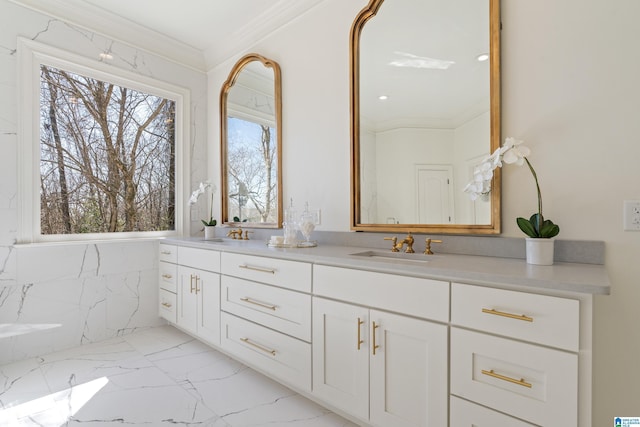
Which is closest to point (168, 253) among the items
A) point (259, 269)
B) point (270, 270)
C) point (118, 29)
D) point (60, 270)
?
point (60, 270)

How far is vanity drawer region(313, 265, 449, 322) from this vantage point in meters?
1.29

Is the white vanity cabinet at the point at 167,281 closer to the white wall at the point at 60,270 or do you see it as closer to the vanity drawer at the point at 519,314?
the white wall at the point at 60,270

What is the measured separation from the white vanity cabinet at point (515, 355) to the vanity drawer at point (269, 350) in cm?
79

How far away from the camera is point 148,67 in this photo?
9.84ft

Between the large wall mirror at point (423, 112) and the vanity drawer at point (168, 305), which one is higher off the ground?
the large wall mirror at point (423, 112)

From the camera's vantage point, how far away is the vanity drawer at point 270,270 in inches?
68.9

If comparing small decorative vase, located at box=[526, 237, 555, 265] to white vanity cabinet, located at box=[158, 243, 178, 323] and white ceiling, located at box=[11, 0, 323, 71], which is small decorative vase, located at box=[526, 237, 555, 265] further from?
white vanity cabinet, located at box=[158, 243, 178, 323]

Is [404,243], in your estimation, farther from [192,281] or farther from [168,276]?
[168,276]

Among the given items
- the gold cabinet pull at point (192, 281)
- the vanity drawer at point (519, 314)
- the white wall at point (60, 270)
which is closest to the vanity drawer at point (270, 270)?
the gold cabinet pull at point (192, 281)

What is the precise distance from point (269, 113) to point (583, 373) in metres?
2.51

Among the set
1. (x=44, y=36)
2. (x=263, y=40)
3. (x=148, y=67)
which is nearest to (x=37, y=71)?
(x=44, y=36)

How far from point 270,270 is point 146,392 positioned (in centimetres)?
103

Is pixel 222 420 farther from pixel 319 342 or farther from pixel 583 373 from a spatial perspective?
pixel 583 373

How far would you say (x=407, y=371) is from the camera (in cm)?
136
